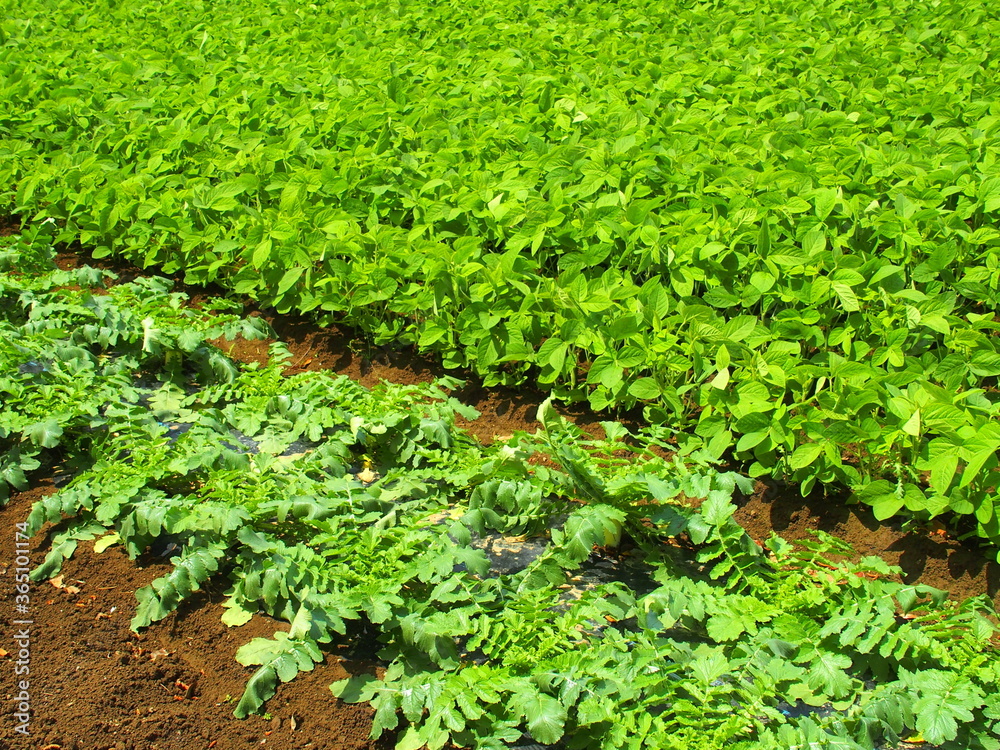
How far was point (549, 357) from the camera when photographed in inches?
122

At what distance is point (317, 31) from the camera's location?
6.14 metres

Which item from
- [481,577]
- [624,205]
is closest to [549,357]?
[624,205]

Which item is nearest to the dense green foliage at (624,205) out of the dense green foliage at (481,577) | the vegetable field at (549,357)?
the vegetable field at (549,357)

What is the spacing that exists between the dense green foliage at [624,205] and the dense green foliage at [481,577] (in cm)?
39

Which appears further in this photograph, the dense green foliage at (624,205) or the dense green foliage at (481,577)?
the dense green foliage at (624,205)

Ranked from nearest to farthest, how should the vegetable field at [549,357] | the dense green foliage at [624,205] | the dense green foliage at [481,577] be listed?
the dense green foliage at [481,577] < the vegetable field at [549,357] < the dense green foliage at [624,205]

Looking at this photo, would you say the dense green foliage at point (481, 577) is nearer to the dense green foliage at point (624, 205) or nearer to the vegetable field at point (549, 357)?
the vegetable field at point (549, 357)

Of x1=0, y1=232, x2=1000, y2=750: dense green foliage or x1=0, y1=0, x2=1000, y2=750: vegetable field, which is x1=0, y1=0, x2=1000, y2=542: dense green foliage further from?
x1=0, y1=232, x2=1000, y2=750: dense green foliage

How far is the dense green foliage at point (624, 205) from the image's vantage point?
2.89 metres

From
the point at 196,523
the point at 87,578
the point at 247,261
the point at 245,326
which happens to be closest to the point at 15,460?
the point at 87,578

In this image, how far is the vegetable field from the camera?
211cm

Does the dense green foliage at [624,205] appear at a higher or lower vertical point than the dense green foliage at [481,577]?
higher

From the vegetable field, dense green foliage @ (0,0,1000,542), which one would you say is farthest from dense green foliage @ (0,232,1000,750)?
dense green foliage @ (0,0,1000,542)

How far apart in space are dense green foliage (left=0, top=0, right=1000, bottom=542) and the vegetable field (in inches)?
0.8
